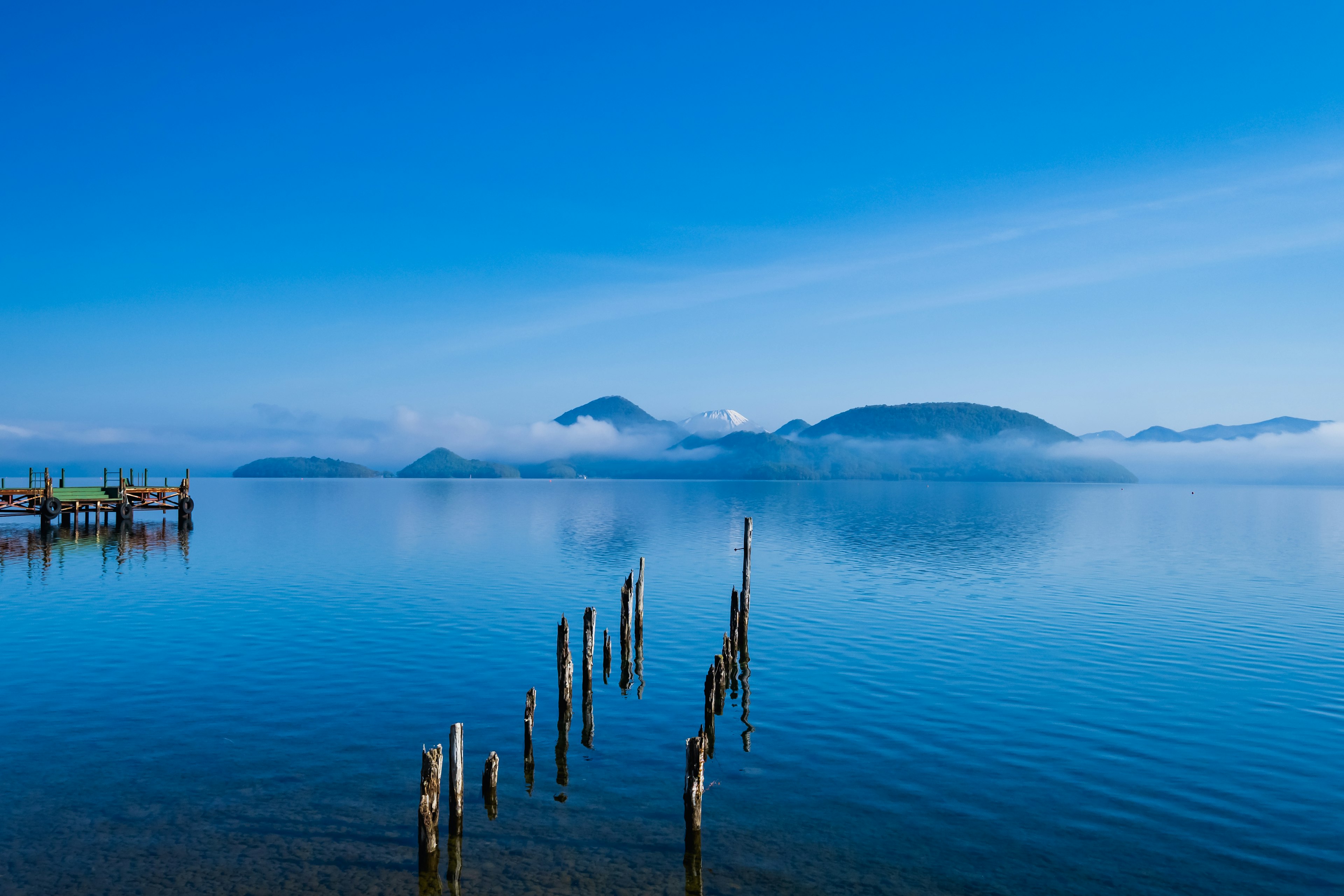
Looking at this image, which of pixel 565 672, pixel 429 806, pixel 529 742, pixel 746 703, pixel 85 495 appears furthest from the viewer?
pixel 85 495

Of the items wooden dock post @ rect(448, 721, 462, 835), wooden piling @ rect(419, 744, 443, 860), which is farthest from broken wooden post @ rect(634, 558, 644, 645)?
wooden piling @ rect(419, 744, 443, 860)

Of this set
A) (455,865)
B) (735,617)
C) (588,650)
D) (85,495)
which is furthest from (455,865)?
(85,495)

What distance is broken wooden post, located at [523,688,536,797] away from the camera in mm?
20844

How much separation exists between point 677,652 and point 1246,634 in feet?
90.9

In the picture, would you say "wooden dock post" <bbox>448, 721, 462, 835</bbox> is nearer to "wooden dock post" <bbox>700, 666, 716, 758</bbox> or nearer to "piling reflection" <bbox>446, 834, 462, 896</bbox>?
"piling reflection" <bbox>446, 834, 462, 896</bbox>

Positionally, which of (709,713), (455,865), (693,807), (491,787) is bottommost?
(455,865)

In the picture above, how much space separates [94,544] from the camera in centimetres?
7575

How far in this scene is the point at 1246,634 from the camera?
40594mm

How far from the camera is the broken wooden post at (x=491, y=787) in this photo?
18469mm

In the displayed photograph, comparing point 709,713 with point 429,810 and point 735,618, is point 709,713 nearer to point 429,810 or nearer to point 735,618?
point 429,810

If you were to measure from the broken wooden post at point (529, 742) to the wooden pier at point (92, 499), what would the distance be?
81.7 m

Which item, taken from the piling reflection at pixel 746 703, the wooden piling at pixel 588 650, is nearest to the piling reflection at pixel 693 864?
the piling reflection at pixel 746 703

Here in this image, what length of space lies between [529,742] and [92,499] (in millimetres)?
91310

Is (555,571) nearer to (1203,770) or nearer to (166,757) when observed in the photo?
(166,757)
